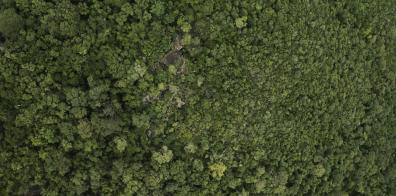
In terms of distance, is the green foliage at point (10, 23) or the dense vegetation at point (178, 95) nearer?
the green foliage at point (10, 23)

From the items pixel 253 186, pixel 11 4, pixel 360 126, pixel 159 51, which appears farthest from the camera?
pixel 360 126

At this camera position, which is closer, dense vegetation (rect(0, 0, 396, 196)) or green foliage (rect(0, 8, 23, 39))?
green foliage (rect(0, 8, 23, 39))

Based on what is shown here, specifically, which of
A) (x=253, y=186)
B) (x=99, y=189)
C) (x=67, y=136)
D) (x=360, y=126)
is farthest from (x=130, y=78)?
(x=360, y=126)

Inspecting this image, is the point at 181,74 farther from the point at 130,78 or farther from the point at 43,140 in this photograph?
the point at 43,140

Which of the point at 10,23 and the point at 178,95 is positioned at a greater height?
the point at 10,23

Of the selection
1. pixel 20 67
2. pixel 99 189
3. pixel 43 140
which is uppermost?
pixel 20 67

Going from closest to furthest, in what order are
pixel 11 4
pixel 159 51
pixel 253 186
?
1. pixel 11 4
2. pixel 159 51
3. pixel 253 186

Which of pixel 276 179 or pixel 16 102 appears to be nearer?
pixel 16 102

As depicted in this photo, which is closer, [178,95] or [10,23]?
[10,23]
